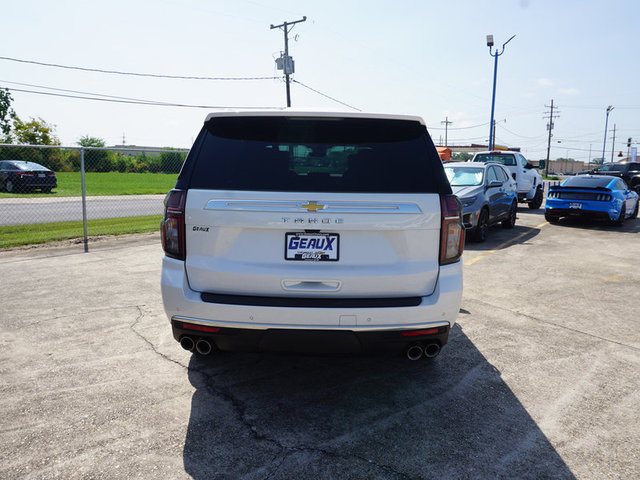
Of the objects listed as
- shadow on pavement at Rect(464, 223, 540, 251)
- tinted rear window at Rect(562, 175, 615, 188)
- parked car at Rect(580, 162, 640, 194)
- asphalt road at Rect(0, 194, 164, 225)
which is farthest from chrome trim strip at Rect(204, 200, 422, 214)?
parked car at Rect(580, 162, 640, 194)

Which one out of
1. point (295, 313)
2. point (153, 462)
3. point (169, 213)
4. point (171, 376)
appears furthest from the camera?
point (171, 376)

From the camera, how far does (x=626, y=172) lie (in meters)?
24.7

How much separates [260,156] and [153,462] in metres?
1.89

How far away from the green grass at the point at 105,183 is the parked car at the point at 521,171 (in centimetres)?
1301

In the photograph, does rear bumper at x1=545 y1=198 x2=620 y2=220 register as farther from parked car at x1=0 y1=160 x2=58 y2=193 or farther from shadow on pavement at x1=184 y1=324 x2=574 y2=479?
parked car at x1=0 y1=160 x2=58 y2=193

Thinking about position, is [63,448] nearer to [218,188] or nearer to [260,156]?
[218,188]

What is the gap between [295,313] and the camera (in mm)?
2822

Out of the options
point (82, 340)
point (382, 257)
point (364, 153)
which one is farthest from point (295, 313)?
point (82, 340)

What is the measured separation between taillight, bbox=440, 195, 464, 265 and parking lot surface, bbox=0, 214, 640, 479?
1066mm

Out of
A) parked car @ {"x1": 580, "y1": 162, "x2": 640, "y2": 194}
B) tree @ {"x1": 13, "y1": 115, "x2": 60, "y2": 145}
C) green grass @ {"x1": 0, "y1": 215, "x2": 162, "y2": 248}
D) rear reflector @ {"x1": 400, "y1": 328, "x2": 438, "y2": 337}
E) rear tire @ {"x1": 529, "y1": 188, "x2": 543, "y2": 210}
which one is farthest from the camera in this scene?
tree @ {"x1": 13, "y1": 115, "x2": 60, "y2": 145}

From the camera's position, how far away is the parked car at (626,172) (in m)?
24.0

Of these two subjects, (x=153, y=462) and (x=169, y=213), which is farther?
(x=169, y=213)

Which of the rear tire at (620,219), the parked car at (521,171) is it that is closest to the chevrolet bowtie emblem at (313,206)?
the rear tire at (620,219)

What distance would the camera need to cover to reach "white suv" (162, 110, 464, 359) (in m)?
2.84
